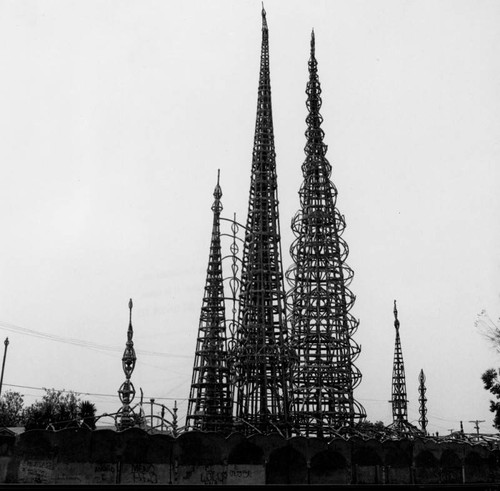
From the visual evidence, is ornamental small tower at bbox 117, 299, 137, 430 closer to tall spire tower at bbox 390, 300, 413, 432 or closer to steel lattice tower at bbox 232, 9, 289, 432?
steel lattice tower at bbox 232, 9, 289, 432

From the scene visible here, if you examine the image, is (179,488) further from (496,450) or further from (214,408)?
(214,408)

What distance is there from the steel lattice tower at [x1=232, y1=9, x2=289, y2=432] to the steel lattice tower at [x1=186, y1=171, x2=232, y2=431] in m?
2.41

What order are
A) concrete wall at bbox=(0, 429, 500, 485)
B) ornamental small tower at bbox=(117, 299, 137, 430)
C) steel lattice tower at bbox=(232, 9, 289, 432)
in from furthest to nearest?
1. steel lattice tower at bbox=(232, 9, 289, 432)
2. ornamental small tower at bbox=(117, 299, 137, 430)
3. concrete wall at bbox=(0, 429, 500, 485)

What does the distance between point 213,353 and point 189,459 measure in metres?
26.6

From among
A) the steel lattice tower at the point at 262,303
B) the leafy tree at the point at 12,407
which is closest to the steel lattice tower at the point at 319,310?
the steel lattice tower at the point at 262,303

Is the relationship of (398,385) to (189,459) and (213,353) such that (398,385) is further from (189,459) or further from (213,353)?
(189,459)

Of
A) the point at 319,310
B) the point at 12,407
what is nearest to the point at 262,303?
the point at 319,310

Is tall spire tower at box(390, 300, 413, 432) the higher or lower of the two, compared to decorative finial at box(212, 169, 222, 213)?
lower

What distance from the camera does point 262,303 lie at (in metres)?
51.5

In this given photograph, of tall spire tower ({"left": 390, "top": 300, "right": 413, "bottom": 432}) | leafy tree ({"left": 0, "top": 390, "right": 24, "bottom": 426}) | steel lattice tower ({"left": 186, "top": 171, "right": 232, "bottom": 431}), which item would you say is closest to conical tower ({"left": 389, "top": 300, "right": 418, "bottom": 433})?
tall spire tower ({"left": 390, "top": 300, "right": 413, "bottom": 432})

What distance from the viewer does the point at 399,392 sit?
230 feet

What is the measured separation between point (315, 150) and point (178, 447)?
3309 centimetres

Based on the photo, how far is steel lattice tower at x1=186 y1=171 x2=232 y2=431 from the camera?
176 feet

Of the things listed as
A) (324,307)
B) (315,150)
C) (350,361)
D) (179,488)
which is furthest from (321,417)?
(179,488)
